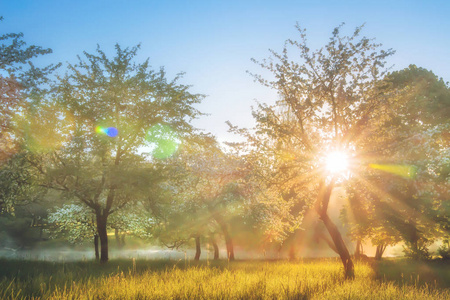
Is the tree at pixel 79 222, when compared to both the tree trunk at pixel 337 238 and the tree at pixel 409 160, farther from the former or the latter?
the tree at pixel 409 160

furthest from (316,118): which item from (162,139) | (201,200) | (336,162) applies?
(201,200)

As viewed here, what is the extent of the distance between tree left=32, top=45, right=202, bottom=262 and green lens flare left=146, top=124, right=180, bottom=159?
20 centimetres

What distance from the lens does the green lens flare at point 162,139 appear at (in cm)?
1925

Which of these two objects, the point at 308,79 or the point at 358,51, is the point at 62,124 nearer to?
the point at 308,79

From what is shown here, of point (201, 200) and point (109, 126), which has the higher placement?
point (109, 126)

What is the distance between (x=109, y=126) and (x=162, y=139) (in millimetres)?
3520

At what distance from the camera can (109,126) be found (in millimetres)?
18047

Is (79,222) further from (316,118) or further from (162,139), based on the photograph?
(316,118)

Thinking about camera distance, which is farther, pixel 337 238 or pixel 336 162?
pixel 337 238

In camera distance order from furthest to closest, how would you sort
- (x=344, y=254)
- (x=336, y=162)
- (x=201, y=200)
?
(x=201, y=200)
(x=344, y=254)
(x=336, y=162)

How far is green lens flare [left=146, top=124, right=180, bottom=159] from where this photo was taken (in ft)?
63.2

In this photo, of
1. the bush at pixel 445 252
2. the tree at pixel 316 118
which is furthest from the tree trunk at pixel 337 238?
the bush at pixel 445 252

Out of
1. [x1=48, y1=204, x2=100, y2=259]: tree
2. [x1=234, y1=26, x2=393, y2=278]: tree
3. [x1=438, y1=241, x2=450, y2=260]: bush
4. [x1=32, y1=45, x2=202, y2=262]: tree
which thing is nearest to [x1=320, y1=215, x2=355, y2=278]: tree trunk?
[x1=234, y1=26, x2=393, y2=278]: tree

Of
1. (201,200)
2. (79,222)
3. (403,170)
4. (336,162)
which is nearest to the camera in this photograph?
(403,170)
